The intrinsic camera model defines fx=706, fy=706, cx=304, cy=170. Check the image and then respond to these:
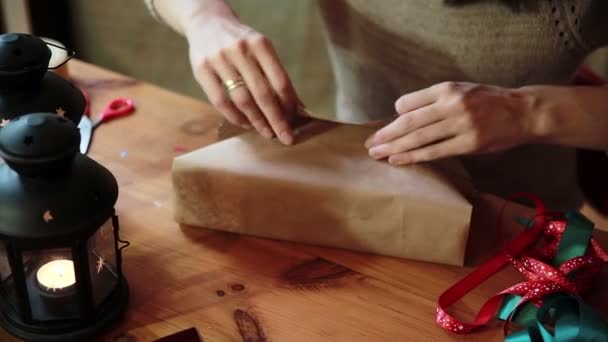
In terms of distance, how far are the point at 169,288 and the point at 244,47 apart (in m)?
0.31

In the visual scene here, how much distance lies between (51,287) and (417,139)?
447mm

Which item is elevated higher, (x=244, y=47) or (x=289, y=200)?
(x=244, y=47)

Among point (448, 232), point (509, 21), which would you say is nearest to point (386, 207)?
point (448, 232)

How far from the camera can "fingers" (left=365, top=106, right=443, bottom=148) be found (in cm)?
86

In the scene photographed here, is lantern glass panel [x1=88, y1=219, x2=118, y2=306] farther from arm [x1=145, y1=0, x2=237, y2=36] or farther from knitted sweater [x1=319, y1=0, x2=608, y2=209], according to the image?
knitted sweater [x1=319, y1=0, x2=608, y2=209]

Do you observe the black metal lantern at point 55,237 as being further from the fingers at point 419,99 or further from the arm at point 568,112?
the arm at point 568,112

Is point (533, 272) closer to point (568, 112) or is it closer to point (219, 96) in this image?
point (568, 112)

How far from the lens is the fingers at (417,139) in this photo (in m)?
0.86

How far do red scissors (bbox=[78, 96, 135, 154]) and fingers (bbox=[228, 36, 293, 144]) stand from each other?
0.28 m

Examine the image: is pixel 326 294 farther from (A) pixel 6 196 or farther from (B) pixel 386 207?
(A) pixel 6 196

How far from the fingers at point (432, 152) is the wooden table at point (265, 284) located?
0.11 meters

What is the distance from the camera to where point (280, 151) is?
867 mm

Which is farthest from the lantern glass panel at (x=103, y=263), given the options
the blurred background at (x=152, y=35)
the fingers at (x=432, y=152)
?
the blurred background at (x=152, y=35)

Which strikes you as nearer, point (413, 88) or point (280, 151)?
point (280, 151)
